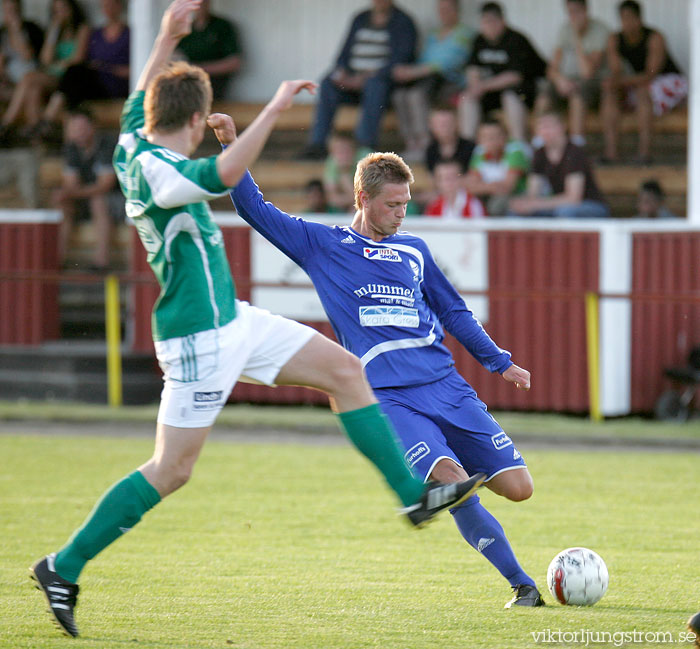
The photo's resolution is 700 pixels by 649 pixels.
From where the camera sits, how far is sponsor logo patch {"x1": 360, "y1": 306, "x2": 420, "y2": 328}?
532 cm

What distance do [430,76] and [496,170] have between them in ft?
5.66

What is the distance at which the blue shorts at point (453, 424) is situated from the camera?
5.21 metres

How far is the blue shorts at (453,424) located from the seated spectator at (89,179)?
1005 centimetres

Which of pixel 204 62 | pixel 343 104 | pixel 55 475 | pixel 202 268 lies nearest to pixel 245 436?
pixel 55 475

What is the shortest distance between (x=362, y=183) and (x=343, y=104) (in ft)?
32.0

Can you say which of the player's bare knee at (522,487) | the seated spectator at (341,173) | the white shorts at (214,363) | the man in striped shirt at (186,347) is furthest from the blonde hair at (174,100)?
the seated spectator at (341,173)

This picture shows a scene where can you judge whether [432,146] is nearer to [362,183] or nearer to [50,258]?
[50,258]

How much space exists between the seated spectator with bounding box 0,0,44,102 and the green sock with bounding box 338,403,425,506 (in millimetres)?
12958

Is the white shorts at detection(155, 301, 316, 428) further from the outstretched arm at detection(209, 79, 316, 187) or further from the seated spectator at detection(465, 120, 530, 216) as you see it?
the seated spectator at detection(465, 120, 530, 216)

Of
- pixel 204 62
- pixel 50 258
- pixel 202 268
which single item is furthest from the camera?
pixel 204 62

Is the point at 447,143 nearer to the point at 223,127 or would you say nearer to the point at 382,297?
the point at 382,297

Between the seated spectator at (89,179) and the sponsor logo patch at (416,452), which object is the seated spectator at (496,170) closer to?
the seated spectator at (89,179)

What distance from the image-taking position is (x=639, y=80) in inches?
545

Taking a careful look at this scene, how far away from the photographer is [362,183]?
5.31 metres
